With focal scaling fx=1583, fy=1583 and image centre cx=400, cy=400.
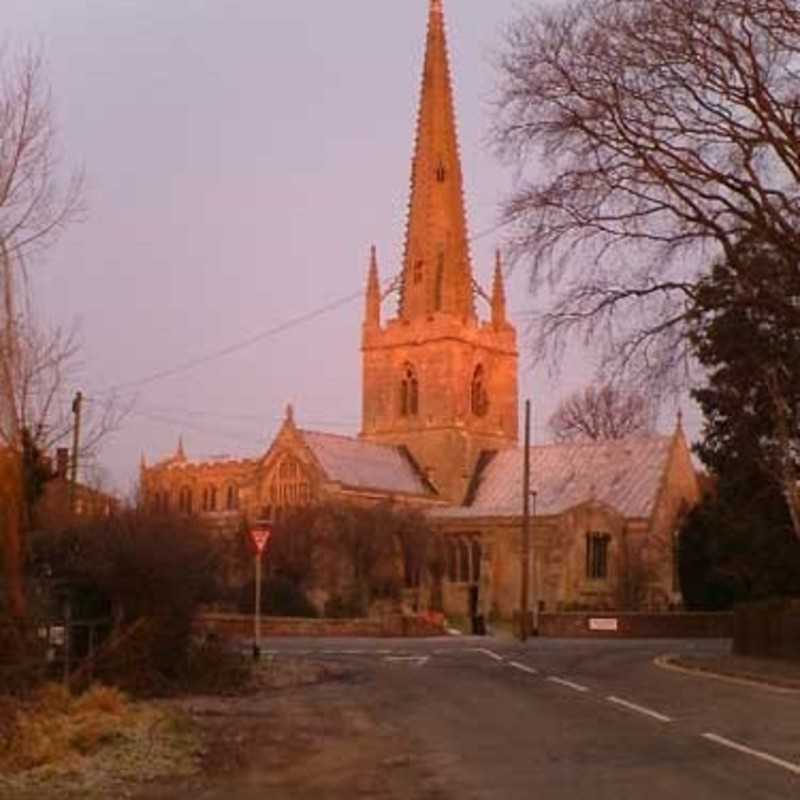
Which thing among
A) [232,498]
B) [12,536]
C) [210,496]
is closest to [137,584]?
[12,536]

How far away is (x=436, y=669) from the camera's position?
3441cm

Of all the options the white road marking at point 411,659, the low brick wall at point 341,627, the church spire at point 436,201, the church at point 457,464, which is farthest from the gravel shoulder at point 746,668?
the church spire at point 436,201

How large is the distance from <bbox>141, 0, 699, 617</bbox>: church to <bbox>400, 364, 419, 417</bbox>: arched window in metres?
0.10

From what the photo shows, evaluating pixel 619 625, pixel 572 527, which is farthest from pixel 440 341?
pixel 619 625

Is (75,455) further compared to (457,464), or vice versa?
(457,464)

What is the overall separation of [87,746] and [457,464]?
95576 millimetres

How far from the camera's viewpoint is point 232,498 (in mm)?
115375

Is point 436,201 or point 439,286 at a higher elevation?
point 436,201

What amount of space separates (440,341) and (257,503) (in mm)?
19088

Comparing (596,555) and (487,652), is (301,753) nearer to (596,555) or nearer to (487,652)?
(487,652)

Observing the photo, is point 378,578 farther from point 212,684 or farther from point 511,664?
point 212,684

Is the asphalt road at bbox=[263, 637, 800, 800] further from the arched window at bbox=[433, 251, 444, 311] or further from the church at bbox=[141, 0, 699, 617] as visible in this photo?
the arched window at bbox=[433, 251, 444, 311]

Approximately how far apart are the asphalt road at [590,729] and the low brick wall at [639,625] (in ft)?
96.5

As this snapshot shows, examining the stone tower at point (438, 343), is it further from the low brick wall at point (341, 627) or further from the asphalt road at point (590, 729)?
the asphalt road at point (590, 729)
